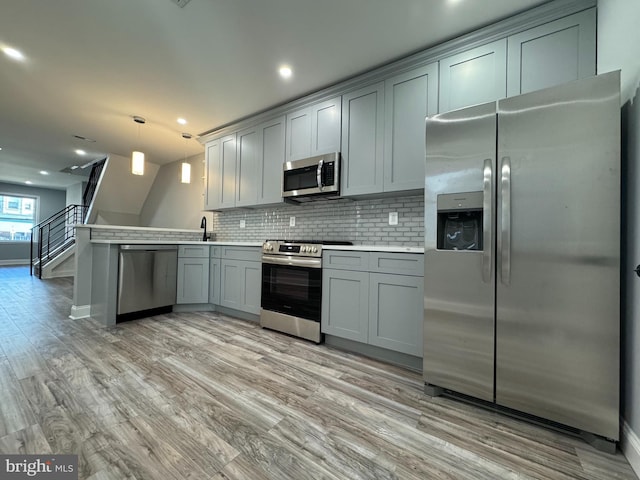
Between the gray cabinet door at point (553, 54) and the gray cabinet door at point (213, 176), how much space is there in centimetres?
369

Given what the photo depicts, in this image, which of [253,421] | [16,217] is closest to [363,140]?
[253,421]

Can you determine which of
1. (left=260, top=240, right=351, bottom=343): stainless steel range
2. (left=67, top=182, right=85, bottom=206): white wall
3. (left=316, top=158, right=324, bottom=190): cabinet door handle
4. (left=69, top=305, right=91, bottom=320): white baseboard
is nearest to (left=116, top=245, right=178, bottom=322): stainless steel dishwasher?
(left=69, top=305, right=91, bottom=320): white baseboard

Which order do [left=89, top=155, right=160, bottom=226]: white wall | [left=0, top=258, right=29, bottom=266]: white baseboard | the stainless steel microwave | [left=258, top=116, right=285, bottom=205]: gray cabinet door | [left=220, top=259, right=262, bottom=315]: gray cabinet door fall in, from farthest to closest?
[left=0, top=258, right=29, bottom=266]: white baseboard, [left=89, top=155, right=160, bottom=226]: white wall, [left=258, top=116, right=285, bottom=205]: gray cabinet door, [left=220, top=259, right=262, bottom=315]: gray cabinet door, the stainless steel microwave

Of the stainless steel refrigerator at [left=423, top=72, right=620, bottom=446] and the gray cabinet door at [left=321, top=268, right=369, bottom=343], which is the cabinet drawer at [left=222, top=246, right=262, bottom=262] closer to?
the gray cabinet door at [left=321, top=268, right=369, bottom=343]

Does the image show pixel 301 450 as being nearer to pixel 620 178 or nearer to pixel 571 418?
pixel 571 418

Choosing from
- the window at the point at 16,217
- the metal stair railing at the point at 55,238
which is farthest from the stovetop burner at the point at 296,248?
→ the window at the point at 16,217

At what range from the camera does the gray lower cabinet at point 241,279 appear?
3.24 meters

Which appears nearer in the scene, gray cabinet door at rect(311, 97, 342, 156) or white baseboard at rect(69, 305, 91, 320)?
gray cabinet door at rect(311, 97, 342, 156)

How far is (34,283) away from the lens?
561 centimetres

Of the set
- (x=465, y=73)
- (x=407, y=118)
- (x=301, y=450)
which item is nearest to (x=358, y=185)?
(x=407, y=118)

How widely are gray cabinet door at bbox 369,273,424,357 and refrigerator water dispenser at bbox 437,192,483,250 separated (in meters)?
0.42

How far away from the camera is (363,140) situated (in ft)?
8.86

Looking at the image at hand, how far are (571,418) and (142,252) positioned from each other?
405cm

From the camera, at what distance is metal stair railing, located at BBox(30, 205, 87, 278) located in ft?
22.5
